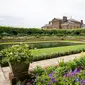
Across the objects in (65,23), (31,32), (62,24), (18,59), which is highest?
(65,23)

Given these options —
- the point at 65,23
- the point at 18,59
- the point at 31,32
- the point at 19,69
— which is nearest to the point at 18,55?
the point at 18,59

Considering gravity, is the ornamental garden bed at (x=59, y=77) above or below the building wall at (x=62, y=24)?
below

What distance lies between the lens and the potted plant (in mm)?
4344

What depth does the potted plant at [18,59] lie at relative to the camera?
4344mm

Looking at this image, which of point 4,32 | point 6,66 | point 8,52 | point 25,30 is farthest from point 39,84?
point 25,30

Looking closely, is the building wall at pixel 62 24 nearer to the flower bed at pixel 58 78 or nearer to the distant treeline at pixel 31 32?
the distant treeline at pixel 31 32

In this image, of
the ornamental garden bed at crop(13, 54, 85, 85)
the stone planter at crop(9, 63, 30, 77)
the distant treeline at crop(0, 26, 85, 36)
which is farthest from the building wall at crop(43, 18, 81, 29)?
the stone planter at crop(9, 63, 30, 77)

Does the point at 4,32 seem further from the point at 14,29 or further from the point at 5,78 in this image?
the point at 5,78

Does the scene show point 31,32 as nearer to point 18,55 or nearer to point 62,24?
point 62,24

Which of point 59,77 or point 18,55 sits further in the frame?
point 18,55

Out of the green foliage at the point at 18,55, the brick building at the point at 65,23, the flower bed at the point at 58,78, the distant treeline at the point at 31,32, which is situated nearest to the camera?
the flower bed at the point at 58,78

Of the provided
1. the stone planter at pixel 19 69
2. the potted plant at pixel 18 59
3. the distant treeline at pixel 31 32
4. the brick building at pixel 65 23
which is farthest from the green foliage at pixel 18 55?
the brick building at pixel 65 23

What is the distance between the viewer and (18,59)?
4328mm

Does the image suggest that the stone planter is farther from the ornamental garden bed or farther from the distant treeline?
the distant treeline
